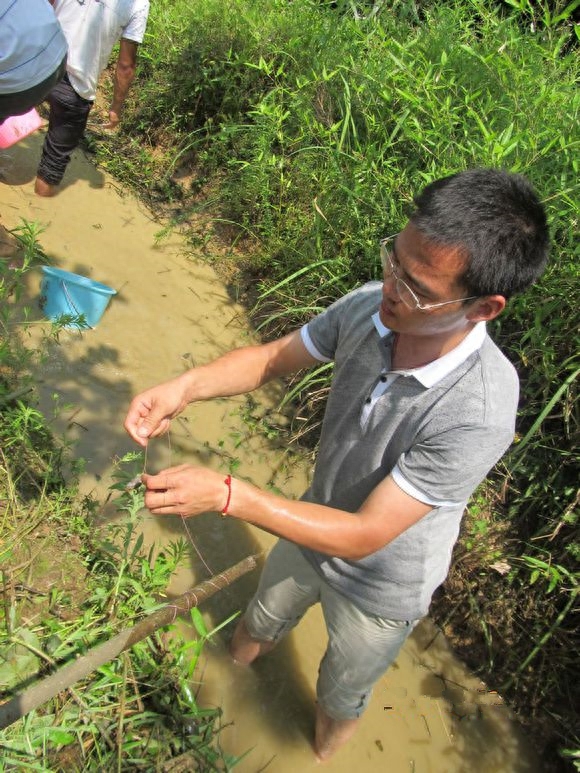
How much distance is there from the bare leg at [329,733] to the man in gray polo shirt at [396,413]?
1.04 ft

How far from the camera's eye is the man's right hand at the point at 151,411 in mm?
2068

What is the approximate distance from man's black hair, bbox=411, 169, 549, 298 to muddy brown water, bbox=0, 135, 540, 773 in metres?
1.84

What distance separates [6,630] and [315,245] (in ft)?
9.08

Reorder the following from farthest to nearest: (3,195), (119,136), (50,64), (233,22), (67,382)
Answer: (119,136), (233,22), (3,195), (67,382), (50,64)

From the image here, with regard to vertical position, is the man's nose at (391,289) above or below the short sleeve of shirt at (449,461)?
above

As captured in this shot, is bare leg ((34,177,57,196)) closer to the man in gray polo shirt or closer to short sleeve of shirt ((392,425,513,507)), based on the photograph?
the man in gray polo shirt

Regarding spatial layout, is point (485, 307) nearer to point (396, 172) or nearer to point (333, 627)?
point (333, 627)

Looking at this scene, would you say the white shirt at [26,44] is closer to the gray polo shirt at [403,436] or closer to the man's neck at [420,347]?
the gray polo shirt at [403,436]

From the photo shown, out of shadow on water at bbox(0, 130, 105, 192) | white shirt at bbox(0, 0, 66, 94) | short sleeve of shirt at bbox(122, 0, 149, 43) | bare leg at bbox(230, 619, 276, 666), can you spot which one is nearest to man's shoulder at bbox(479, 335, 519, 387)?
bare leg at bbox(230, 619, 276, 666)

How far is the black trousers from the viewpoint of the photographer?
2.55 metres

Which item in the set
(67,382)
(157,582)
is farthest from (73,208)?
(157,582)

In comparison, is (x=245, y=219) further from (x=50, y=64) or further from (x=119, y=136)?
(x=50, y=64)

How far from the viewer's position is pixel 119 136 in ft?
18.1

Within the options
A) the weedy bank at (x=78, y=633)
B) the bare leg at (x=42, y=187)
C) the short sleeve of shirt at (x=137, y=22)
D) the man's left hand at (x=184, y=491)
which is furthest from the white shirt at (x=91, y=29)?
the man's left hand at (x=184, y=491)
